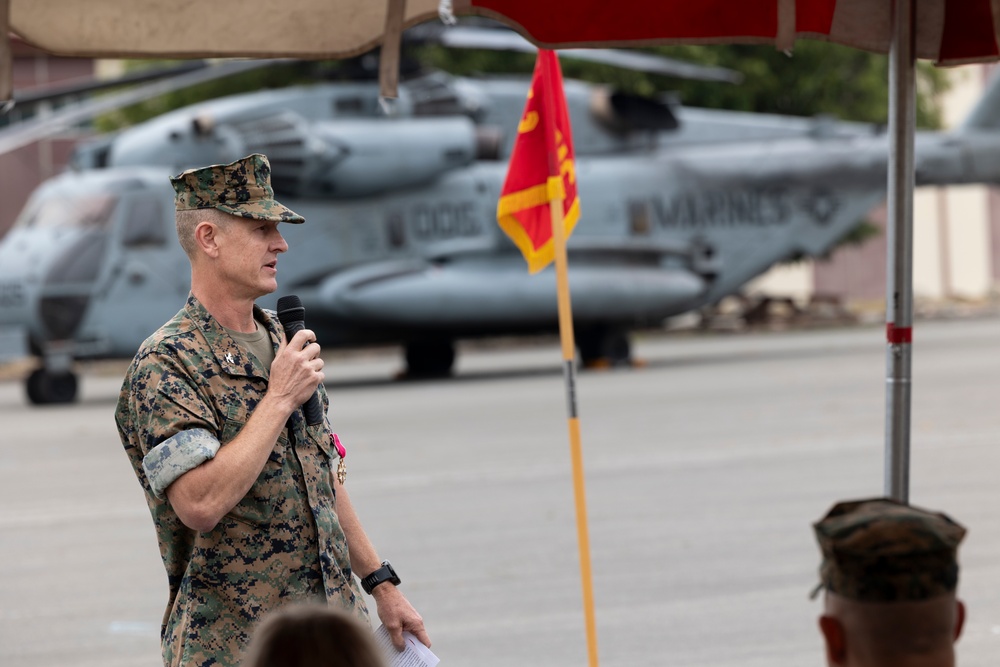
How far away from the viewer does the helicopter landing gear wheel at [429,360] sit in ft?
81.9

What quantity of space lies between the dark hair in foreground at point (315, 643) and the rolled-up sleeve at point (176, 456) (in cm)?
123

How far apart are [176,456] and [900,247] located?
2.55 metres

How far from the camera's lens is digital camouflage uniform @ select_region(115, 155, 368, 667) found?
3.50 m

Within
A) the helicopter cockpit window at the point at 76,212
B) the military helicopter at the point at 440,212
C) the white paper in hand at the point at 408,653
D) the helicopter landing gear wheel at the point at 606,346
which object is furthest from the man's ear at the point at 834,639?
the helicopter landing gear wheel at the point at 606,346

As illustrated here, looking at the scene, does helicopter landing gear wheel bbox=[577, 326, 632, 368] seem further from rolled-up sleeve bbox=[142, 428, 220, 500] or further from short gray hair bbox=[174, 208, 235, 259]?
rolled-up sleeve bbox=[142, 428, 220, 500]

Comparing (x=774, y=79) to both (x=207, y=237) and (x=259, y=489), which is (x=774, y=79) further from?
(x=259, y=489)

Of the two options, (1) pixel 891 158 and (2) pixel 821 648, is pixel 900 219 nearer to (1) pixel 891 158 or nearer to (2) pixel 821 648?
(1) pixel 891 158

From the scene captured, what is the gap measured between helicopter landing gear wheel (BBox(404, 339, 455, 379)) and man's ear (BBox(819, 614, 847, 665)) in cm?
2261

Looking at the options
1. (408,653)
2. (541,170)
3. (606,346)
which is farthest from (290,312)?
(606,346)

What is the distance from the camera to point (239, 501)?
3.47m

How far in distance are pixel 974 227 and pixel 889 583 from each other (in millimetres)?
55576

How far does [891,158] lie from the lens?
4891mm

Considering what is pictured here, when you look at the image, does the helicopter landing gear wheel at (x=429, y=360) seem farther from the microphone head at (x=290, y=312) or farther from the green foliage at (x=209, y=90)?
the microphone head at (x=290, y=312)

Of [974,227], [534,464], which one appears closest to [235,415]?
[534,464]
